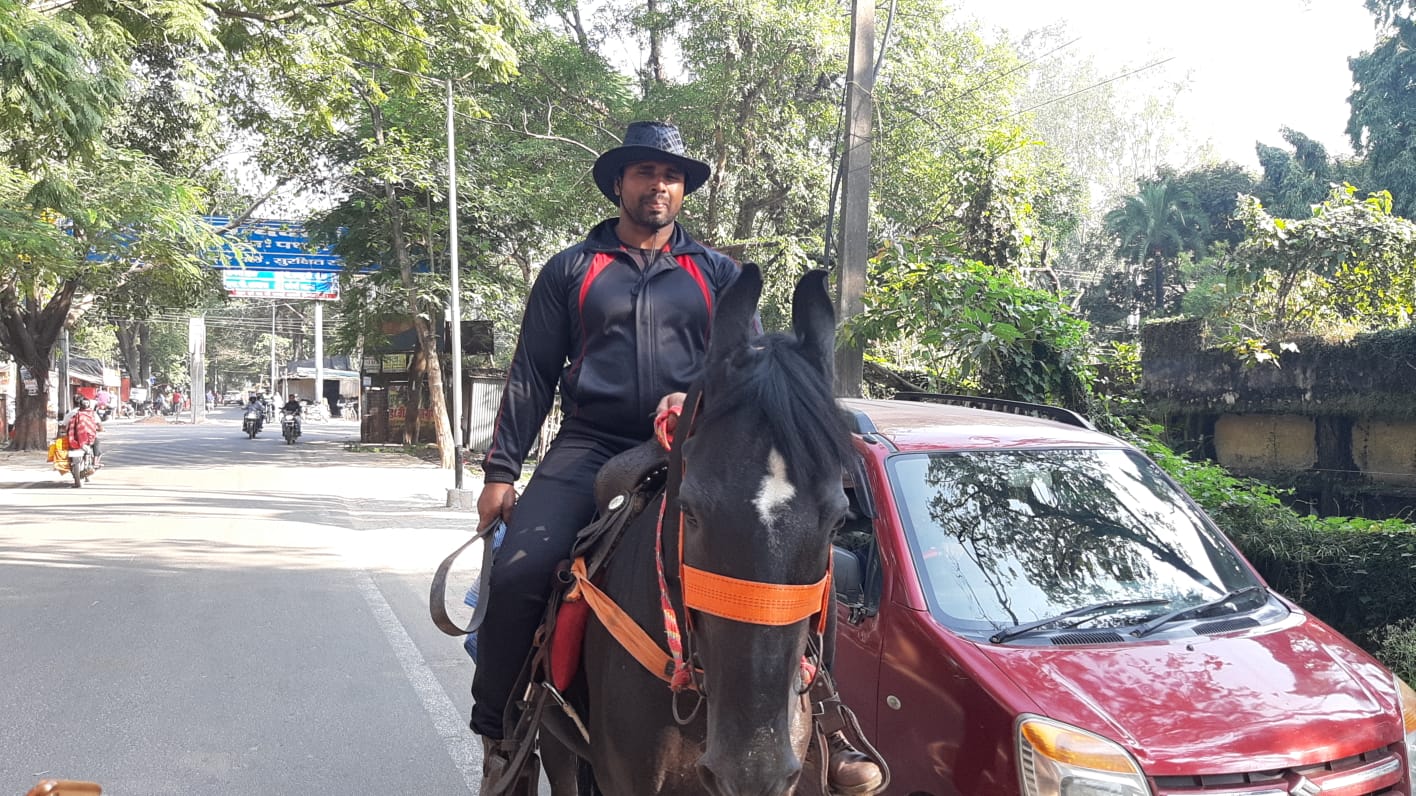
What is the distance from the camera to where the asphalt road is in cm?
478

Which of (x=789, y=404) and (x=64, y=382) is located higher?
(x=789, y=404)

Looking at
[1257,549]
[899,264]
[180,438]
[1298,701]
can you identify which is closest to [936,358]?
[899,264]

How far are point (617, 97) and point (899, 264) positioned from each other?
12.7 m

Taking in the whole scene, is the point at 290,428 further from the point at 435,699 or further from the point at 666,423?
the point at 666,423

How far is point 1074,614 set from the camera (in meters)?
3.34

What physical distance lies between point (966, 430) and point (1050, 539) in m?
0.61

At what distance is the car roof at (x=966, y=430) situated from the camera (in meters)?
3.99

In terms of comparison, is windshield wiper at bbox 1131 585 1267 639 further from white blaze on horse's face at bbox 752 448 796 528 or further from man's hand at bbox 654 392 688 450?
white blaze on horse's face at bbox 752 448 796 528

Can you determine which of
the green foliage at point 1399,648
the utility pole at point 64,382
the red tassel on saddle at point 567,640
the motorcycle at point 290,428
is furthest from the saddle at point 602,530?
the utility pole at point 64,382

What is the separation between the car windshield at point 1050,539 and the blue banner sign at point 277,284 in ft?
93.3

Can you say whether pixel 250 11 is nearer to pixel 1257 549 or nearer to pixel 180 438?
pixel 1257 549

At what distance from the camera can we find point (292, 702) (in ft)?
18.9

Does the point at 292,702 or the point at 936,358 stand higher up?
the point at 936,358

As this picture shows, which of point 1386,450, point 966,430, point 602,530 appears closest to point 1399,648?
point 966,430
